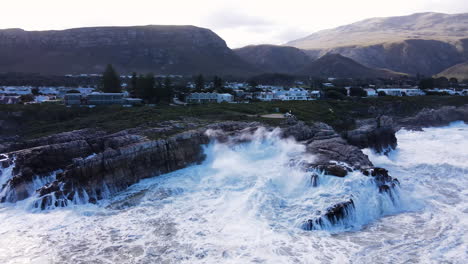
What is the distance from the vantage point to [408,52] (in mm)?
165875

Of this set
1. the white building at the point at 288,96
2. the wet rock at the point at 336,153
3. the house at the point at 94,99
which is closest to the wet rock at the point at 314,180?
the wet rock at the point at 336,153

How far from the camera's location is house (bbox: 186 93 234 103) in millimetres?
51219

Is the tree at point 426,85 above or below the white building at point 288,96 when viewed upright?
above

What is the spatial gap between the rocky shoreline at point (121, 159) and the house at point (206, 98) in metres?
21.3

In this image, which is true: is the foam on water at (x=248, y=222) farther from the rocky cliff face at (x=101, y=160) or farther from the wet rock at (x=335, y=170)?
the rocky cliff face at (x=101, y=160)

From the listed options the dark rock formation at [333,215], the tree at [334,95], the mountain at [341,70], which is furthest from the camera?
the mountain at [341,70]

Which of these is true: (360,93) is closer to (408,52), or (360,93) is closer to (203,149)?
(203,149)

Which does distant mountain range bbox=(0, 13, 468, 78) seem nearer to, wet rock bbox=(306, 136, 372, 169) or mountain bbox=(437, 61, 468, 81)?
mountain bbox=(437, 61, 468, 81)

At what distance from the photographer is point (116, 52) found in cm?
13725

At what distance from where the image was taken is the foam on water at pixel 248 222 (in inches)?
539

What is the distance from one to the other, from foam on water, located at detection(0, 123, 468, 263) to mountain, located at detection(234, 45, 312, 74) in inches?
6107

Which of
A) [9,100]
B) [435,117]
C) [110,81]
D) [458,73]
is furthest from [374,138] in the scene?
[458,73]

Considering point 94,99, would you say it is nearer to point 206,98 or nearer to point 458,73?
point 206,98

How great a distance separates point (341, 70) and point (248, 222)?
131 metres
